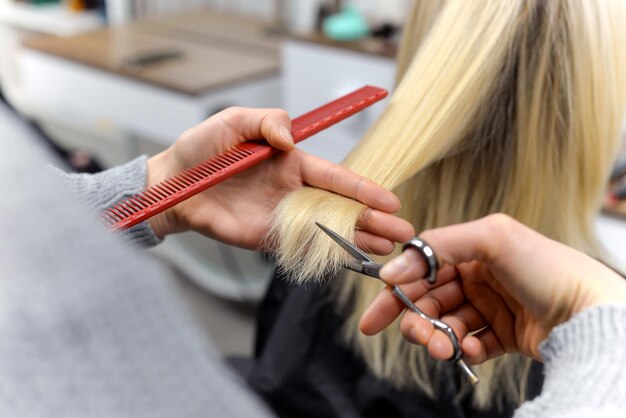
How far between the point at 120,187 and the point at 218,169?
0.54ft

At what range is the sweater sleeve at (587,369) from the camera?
491 millimetres

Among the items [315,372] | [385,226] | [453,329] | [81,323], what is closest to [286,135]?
[385,226]

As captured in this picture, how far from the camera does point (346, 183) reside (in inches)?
27.2

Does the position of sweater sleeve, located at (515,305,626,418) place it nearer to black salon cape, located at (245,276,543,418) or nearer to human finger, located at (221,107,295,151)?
human finger, located at (221,107,295,151)

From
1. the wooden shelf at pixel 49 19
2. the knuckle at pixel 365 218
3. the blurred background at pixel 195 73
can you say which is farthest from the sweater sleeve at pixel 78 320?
the wooden shelf at pixel 49 19

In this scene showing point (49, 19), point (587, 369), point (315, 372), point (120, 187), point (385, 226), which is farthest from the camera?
point (49, 19)

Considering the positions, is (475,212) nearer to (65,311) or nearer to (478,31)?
(478,31)

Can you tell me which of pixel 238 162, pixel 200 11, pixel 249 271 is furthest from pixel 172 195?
pixel 200 11

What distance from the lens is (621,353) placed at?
51 cm

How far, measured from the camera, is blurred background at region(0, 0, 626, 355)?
77.9 inches

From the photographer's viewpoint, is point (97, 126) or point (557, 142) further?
point (97, 126)

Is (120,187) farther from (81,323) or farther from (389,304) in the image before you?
(81,323)

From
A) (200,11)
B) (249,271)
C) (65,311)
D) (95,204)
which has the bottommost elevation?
(249,271)

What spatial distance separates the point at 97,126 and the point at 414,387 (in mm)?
1708
